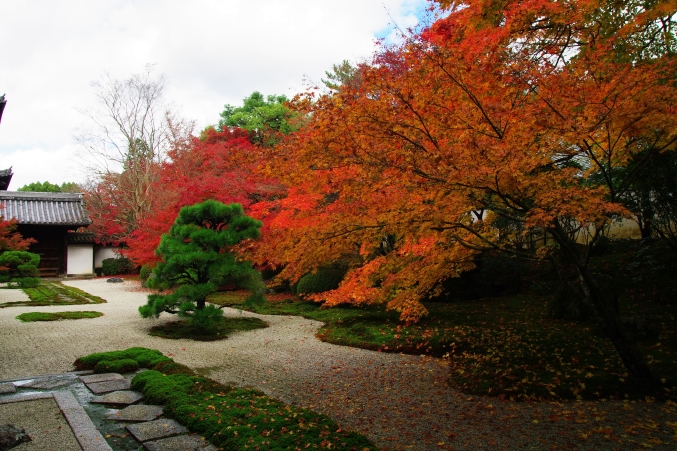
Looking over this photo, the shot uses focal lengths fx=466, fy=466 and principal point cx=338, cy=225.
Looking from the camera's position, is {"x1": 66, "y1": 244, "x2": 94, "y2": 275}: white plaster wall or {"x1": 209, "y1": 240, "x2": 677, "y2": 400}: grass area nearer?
{"x1": 209, "y1": 240, "x2": 677, "y2": 400}: grass area

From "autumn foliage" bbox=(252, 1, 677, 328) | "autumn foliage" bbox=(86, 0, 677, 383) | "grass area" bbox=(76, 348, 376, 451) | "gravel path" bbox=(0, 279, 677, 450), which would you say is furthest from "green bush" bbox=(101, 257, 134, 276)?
"autumn foliage" bbox=(252, 1, 677, 328)

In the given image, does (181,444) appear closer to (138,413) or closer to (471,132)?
(138,413)

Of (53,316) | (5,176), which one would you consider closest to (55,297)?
(53,316)

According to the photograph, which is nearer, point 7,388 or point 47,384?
point 7,388

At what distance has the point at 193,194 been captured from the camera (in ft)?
43.7

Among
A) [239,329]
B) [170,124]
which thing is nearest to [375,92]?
[239,329]

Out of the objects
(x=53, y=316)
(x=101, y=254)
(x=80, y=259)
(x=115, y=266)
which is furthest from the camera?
(x=101, y=254)

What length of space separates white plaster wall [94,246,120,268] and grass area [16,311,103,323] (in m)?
14.6

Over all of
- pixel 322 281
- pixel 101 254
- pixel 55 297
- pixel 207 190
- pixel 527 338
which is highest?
pixel 207 190

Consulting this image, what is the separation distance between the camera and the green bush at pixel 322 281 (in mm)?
12242

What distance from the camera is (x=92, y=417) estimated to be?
4312 millimetres

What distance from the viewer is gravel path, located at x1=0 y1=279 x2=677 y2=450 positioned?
4.05m

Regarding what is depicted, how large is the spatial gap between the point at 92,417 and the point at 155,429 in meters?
0.77

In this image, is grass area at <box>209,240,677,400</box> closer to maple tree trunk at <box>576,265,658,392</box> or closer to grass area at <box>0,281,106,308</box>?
maple tree trunk at <box>576,265,658,392</box>
